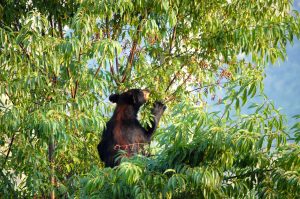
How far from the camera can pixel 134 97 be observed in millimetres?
6914

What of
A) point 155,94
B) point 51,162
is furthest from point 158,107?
point 51,162

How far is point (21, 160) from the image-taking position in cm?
755

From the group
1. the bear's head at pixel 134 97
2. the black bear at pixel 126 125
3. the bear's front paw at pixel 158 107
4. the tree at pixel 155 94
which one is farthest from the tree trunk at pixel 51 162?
the bear's front paw at pixel 158 107

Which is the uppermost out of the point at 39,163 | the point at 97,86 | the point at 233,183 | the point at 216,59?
the point at 216,59

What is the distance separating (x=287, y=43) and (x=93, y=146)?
2906 millimetres

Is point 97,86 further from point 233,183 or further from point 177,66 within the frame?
point 233,183

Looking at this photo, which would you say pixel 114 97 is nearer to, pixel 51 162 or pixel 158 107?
pixel 158 107

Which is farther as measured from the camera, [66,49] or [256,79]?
[66,49]

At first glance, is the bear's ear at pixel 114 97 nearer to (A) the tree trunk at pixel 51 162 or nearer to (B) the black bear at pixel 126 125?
(B) the black bear at pixel 126 125

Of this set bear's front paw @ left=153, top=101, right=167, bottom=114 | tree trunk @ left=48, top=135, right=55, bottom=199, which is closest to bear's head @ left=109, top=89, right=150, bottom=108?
bear's front paw @ left=153, top=101, right=167, bottom=114

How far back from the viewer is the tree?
4180 millimetres

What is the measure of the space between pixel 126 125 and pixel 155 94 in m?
0.58

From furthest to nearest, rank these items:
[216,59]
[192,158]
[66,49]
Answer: [216,59] < [66,49] < [192,158]

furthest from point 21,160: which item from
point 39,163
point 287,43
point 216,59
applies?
point 287,43
